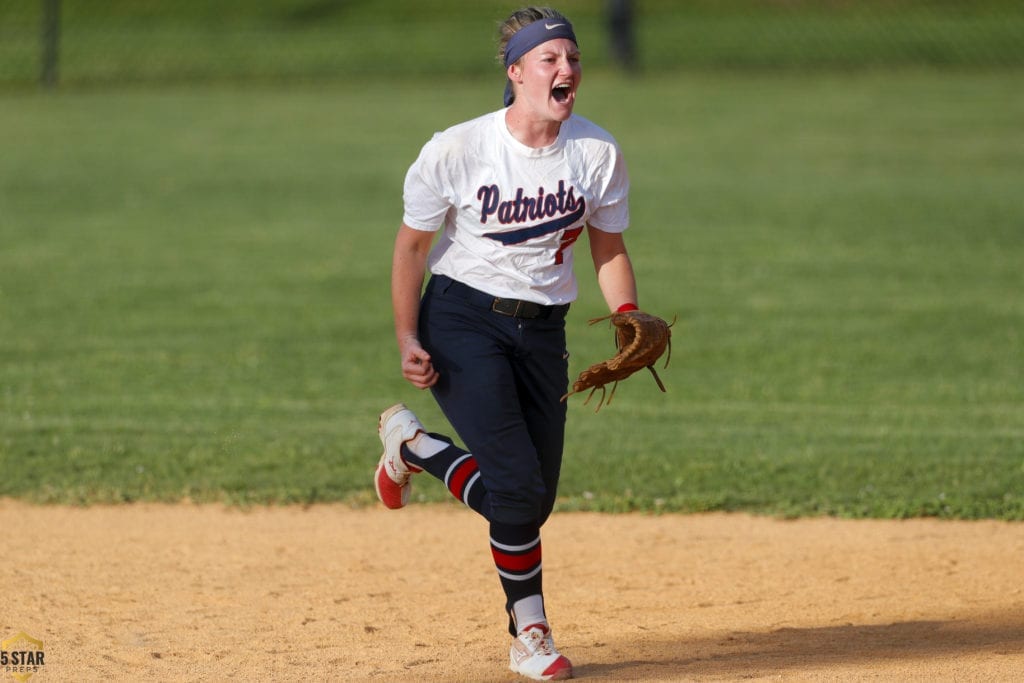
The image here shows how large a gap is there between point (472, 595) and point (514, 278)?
1774 millimetres

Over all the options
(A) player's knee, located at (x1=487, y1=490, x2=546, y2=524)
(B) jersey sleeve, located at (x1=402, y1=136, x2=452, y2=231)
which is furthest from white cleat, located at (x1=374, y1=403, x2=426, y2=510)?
(B) jersey sleeve, located at (x1=402, y1=136, x2=452, y2=231)

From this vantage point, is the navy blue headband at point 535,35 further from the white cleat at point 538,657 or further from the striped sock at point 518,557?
the white cleat at point 538,657

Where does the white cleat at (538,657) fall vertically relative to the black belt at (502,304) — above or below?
below

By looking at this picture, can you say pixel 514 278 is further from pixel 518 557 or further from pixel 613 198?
pixel 518 557

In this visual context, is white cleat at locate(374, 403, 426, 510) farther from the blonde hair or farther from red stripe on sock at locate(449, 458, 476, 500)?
the blonde hair

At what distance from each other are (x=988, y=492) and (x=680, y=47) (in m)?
22.3

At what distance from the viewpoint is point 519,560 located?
4.90 metres

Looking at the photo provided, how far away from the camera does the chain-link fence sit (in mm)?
26609

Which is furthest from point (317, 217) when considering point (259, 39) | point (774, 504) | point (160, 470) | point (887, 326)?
point (259, 39)

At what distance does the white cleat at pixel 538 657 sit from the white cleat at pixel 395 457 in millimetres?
859

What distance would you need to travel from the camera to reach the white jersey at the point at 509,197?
483 centimetres

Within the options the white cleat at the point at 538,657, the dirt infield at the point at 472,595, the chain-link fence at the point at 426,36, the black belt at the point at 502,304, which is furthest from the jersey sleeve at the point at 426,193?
the chain-link fence at the point at 426,36

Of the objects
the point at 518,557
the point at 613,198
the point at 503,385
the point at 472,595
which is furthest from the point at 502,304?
the point at 472,595

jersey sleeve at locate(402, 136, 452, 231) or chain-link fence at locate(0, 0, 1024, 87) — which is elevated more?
chain-link fence at locate(0, 0, 1024, 87)
